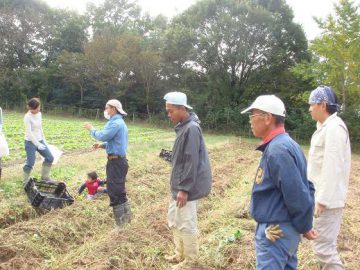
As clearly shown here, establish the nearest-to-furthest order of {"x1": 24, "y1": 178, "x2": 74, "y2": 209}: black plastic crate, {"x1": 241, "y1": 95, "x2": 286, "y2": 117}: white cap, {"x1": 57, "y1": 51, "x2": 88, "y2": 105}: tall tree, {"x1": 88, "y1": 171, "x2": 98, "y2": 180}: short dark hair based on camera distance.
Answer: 1. {"x1": 241, "y1": 95, "x2": 286, "y2": 117}: white cap
2. {"x1": 24, "y1": 178, "x2": 74, "y2": 209}: black plastic crate
3. {"x1": 88, "y1": 171, "x2": 98, "y2": 180}: short dark hair
4. {"x1": 57, "y1": 51, "x2": 88, "y2": 105}: tall tree

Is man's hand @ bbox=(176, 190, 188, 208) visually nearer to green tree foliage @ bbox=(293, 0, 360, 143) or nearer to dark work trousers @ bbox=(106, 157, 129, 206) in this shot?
dark work trousers @ bbox=(106, 157, 129, 206)

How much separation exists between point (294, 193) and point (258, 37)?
29.1m

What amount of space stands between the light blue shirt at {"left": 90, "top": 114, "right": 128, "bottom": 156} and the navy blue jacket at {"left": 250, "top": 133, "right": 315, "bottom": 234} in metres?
3.12

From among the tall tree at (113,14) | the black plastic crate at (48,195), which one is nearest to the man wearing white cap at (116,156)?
the black plastic crate at (48,195)

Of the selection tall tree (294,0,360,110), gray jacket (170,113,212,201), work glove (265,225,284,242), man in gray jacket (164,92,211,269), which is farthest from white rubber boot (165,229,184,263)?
tall tree (294,0,360,110)

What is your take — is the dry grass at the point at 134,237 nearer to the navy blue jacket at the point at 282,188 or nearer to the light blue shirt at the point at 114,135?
the light blue shirt at the point at 114,135

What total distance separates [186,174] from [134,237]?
5.04ft

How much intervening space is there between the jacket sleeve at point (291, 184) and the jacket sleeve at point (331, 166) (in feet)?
2.68

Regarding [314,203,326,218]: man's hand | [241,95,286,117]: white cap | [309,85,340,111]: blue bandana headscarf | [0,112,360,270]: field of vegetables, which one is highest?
[309,85,340,111]: blue bandana headscarf

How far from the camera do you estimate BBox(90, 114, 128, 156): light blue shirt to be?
5.55m

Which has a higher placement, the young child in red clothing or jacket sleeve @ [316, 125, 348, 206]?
jacket sleeve @ [316, 125, 348, 206]

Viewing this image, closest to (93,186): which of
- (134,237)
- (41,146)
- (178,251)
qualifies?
(41,146)

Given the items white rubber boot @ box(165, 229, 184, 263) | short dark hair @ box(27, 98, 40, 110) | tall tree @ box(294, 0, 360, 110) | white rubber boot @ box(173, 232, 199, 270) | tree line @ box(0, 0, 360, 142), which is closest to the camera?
white rubber boot @ box(173, 232, 199, 270)

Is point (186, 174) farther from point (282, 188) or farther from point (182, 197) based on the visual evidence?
point (282, 188)
